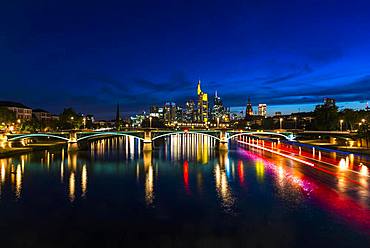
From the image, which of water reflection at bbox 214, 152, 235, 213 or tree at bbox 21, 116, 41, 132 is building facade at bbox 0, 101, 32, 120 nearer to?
tree at bbox 21, 116, 41, 132

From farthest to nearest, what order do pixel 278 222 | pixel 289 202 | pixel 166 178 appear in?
pixel 166 178 < pixel 289 202 < pixel 278 222

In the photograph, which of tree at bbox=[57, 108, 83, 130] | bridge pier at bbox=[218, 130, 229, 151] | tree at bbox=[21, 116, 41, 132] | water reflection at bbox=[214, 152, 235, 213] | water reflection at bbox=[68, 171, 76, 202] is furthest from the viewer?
tree at bbox=[57, 108, 83, 130]

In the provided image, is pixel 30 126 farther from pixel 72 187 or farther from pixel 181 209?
pixel 181 209

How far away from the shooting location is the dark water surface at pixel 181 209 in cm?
1894

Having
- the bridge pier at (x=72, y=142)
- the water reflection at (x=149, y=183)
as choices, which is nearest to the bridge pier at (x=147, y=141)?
the bridge pier at (x=72, y=142)

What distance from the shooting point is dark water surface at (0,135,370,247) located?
62.1 feet

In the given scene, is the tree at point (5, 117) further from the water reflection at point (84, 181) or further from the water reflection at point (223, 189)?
the water reflection at point (223, 189)

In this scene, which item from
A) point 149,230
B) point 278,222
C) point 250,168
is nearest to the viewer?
point 149,230

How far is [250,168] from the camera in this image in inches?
1828

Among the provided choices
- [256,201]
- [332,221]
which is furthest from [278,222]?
[256,201]

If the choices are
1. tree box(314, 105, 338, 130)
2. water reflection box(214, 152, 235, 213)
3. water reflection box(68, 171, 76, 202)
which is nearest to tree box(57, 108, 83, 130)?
water reflection box(68, 171, 76, 202)

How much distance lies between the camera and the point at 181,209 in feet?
82.2

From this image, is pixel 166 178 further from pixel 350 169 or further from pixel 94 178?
pixel 350 169

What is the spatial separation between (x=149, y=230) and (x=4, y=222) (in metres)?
10.2
